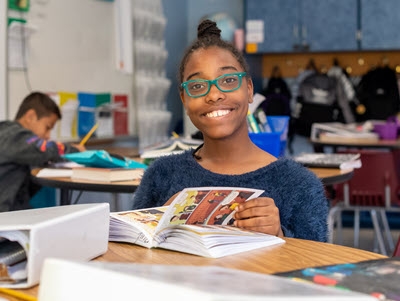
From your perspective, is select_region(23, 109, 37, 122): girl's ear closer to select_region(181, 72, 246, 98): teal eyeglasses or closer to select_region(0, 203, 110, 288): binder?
select_region(181, 72, 246, 98): teal eyeglasses

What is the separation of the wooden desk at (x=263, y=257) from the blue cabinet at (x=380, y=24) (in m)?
5.58

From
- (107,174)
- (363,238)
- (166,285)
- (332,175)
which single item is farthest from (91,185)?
(363,238)

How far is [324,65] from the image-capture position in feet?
22.3

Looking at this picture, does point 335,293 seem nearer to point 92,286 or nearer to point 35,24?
point 92,286

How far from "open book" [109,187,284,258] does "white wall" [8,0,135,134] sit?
309cm

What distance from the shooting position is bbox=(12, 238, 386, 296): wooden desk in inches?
38.8

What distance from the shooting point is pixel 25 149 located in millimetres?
2967

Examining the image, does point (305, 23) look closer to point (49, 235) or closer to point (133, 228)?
point (133, 228)

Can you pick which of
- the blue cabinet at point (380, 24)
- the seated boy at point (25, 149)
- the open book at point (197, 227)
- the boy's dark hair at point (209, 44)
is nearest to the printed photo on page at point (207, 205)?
the open book at point (197, 227)

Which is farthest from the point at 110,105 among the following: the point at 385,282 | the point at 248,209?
the point at 385,282

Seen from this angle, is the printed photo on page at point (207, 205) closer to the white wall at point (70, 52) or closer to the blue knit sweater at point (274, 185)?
the blue knit sweater at point (274, 185)

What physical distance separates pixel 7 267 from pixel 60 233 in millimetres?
91

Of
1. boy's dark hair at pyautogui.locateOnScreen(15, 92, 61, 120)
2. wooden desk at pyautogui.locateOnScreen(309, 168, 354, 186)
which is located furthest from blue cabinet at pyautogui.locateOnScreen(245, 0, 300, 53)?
wooden desk at pyautogui.locateOnScreen(309, 168, 354, 186)

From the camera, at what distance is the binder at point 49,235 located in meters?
0.86
